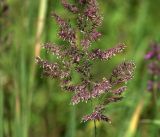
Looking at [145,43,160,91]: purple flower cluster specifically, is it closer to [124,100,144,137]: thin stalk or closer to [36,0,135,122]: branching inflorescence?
[124,100,144,137]: thin stalk

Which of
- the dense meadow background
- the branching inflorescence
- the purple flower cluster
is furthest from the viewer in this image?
the purple flower cluster

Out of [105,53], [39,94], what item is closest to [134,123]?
[39,94]

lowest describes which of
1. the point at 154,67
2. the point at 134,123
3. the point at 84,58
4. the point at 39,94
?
the point at 84,58

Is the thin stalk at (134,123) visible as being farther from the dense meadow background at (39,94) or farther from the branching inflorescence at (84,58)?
the branching inflorescence at (84,58)

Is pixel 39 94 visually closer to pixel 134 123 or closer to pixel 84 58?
pixel 134 123

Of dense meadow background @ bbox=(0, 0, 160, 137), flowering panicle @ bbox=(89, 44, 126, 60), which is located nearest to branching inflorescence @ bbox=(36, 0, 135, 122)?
flowering panicle @ bbox=(89, 44, 126, 60)

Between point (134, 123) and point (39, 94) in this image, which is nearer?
point (134, 123)

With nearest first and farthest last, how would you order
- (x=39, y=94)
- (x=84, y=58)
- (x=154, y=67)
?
(x=84, y=58) → (x=154, y=67) → (x=39, y=94)
